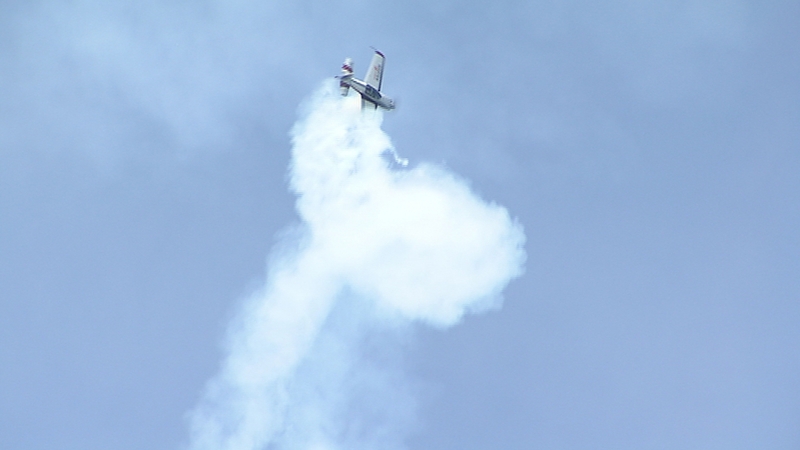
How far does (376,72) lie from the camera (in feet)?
458

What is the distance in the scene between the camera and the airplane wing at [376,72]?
139250 millimetres

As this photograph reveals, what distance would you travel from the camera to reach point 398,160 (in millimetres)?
130875

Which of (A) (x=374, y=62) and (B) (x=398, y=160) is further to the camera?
(A) (x=374, y=62)

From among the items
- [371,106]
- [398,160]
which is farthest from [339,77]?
[398,160]

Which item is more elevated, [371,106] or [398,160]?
[371,106]

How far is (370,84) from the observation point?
138750 mm

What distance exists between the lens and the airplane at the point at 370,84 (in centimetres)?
13712

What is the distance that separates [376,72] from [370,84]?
2158 mm

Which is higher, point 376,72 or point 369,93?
point 376,72

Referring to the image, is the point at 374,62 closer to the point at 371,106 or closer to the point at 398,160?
the point at 371,106

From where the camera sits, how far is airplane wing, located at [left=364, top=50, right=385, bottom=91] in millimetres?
139250

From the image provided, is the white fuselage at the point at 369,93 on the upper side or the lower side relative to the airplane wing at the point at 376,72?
lower

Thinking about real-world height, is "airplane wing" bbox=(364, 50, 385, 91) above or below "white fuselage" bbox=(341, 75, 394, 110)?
above

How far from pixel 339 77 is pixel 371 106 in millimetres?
6103
